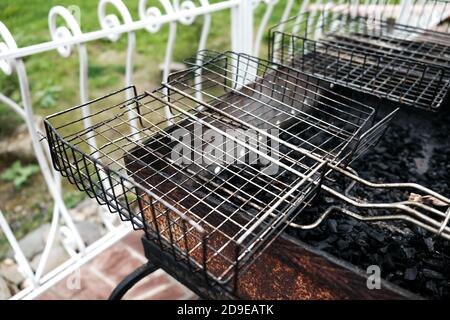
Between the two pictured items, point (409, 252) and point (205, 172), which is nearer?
point (409, 252)

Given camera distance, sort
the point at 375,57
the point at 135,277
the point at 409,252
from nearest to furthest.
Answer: the point at 409,252 < the point at 135,277 < the point at 375,57

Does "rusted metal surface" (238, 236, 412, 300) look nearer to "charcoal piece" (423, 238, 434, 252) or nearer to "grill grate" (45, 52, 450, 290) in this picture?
"grill grate" (45, 52, 450, 290)

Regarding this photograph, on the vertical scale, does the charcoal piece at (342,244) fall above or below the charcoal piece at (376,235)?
above

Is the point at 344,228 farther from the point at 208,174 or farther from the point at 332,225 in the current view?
the point at 208,174

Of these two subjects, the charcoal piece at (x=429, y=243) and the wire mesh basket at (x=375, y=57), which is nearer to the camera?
the charcoal piece at (x=429, y=243)

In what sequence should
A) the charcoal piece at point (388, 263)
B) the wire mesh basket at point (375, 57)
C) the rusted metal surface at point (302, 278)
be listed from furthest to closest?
the wire mesh basket at point (375, 57)
the charcoal piece at point (388, 263)
the rusted metal surface at point (302, 278)

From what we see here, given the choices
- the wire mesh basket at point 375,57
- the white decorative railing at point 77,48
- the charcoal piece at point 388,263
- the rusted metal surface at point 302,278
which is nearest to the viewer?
the rusted metal surface at point 302,278

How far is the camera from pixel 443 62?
159 centimetres

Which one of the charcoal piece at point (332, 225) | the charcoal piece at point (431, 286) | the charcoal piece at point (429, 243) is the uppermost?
the charcoal piece at point (332, 225)

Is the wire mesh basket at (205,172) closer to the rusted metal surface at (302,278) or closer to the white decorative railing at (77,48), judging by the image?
the rusted metal surface at (302,278)

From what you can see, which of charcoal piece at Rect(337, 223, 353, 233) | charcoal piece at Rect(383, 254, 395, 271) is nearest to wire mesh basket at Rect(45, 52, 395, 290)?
charcoal piece at Rect(337, 223, 353, 233)

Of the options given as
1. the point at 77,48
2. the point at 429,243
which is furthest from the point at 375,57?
the point at 77,48

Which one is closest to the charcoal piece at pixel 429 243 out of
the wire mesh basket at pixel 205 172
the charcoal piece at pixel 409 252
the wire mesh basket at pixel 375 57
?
the charcoal piece at pixel 409 252
